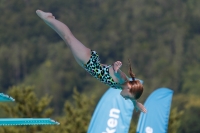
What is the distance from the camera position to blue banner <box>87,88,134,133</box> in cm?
1783

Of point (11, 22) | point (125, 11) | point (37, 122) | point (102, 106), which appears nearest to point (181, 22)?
point (125, 11)

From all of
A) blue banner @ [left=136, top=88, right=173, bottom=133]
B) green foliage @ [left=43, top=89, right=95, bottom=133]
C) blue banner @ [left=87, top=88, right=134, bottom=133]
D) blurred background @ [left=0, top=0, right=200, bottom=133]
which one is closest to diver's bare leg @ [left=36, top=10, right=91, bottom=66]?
blue banner @ [left=87, top=88, right=134, bottom=133]

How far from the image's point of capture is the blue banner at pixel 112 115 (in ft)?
58.5

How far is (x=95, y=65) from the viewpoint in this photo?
9.98 m

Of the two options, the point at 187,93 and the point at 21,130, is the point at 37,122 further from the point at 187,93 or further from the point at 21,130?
the point at 187,93

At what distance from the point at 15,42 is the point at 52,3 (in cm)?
2528

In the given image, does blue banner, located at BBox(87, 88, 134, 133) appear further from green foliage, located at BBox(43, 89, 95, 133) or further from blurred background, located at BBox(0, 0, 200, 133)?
blurred background, located at BBox(0, 0, 200, 133)

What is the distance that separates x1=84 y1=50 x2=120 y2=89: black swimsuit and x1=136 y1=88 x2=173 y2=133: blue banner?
930 cm

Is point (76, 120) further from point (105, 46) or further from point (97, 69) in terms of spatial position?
point (105, 46)

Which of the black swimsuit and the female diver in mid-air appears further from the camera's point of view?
the black swimsuit

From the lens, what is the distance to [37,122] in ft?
33.3

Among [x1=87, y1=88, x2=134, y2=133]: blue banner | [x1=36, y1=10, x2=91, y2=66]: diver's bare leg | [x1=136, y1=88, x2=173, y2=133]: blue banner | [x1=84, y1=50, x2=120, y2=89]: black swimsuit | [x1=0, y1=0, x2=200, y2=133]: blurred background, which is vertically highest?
[x1=0, y1=0, x2=200, y2=133]: blurred background

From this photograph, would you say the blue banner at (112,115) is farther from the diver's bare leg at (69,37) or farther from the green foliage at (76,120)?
the green foliage at (76,120)

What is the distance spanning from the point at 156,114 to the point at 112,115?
80.0 inches
